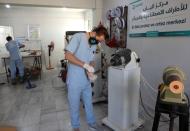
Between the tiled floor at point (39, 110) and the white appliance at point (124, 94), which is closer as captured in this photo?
the white appliance at point (124, 94)

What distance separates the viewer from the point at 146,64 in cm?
294

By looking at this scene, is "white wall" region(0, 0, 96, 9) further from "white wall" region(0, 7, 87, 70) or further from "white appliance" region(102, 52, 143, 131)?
"white wall" region(0, 7, 87, 70)

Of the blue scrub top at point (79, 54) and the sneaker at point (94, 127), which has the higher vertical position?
the blue scrub top at point (79, 54)

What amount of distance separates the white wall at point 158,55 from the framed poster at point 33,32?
4.79m

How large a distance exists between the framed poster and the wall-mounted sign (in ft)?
16.4

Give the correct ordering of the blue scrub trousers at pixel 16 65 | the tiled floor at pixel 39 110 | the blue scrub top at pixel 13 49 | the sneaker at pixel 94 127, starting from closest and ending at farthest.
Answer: the sneaker at pixel 94 127
the tiled floor at pixel 39 110
the blue scrub top at pixel 13 49
the blue scrub trousers at pixel 16 65

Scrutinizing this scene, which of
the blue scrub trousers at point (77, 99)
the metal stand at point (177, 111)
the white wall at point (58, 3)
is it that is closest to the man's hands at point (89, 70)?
the blue scrub trousers at point (77, 99)

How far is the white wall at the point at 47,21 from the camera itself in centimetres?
675

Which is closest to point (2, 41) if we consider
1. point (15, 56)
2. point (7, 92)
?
point (15, 56)

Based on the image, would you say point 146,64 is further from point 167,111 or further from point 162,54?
point 167,111

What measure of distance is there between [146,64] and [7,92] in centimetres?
343

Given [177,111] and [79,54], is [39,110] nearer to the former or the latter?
[79,54]

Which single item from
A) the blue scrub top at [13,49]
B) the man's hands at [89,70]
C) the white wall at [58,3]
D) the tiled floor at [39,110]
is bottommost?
the tiled floor at [39,110]

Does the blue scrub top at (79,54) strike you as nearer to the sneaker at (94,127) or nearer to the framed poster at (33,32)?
the sneaker at (94,127)
